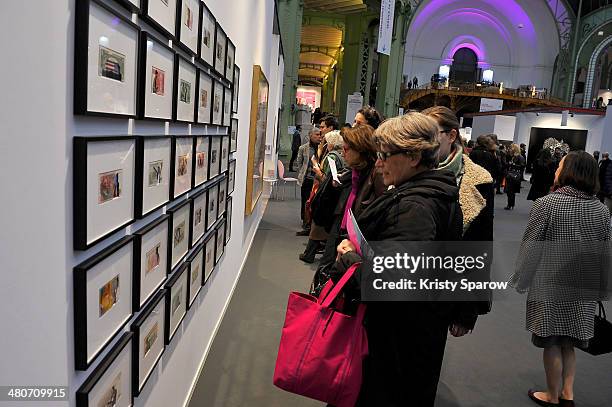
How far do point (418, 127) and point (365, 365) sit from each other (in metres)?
0.96

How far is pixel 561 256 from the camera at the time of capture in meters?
3.05

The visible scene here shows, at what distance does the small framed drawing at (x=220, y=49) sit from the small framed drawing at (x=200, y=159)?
0.49m

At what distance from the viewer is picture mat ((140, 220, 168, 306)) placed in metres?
1.75

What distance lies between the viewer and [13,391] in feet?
3.41

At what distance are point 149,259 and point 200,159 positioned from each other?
0.96 meters

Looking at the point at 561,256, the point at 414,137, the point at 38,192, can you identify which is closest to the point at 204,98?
the point at 414,137

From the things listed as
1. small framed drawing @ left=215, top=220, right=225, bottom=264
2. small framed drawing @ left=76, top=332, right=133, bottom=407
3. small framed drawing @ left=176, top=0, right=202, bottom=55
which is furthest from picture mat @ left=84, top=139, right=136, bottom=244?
small framed drawing @ left=215, top=220, right=225, bottom=264

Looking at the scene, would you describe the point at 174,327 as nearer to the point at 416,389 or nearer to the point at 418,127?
the point at 416,389

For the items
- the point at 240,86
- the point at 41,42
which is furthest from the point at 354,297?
the point at 240,86

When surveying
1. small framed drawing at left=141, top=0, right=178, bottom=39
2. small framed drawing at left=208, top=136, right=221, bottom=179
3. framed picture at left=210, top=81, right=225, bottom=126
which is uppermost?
small framed drawing at left=141, top=0, right=178, bottom=39

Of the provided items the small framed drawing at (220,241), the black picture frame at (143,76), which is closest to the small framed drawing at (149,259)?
the black picture frame at (143,76)

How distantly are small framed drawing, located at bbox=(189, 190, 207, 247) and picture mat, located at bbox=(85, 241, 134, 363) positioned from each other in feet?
3.09

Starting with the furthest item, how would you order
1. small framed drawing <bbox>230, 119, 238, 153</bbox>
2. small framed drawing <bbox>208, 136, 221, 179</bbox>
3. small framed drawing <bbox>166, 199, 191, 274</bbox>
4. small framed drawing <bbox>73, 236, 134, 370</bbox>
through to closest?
small framed drawing <bbox>230, 119, 238, 153</bbox> < small framed drawing <bbox>208, 136, 221, 179</bbox> < small framed drawing <bbox>166, 199, 191, 274</bbox> < small framed drawing <bbox>73, 236, 134, 370</bbox>

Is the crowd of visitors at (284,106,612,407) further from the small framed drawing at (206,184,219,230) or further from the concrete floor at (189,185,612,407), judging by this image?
the small framed drawing at (206,184,219,230)
